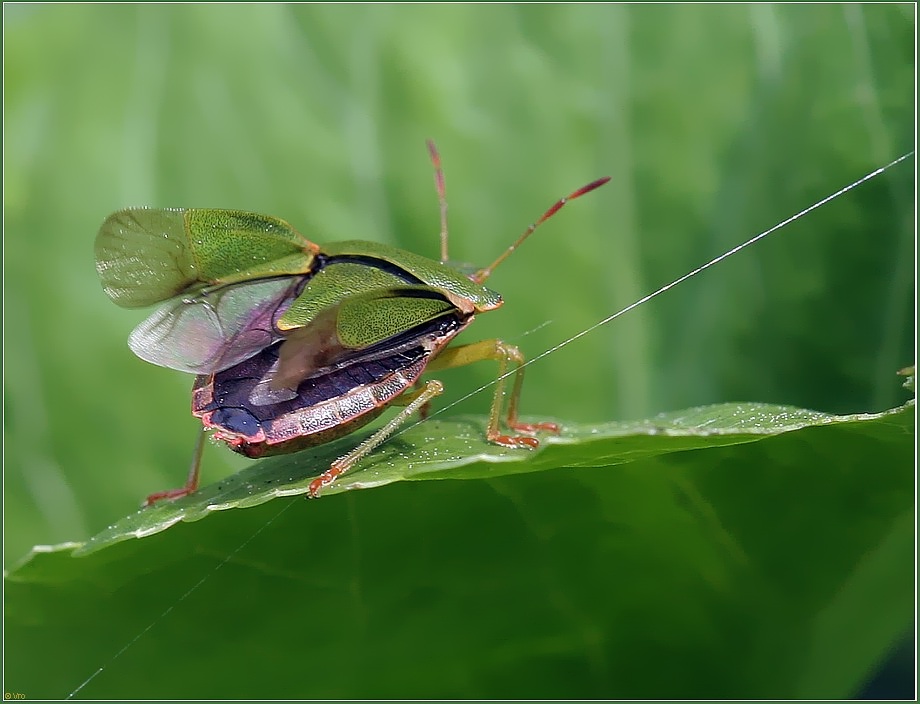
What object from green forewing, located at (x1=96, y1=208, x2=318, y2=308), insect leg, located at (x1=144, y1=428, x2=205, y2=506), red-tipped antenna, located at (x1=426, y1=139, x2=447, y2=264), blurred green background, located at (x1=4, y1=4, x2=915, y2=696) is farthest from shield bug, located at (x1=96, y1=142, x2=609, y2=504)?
blurred green background, located at (x1=4, y1=4, x2=915, y2=696)

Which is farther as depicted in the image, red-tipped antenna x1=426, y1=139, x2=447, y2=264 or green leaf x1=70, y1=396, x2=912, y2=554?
red-tipped antenna x1=426, y1=139, x2=447, y2=264

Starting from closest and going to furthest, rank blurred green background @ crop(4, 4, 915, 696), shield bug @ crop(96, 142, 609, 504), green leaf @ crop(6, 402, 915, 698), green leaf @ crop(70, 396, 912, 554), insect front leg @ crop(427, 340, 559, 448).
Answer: green leaf @ crop(70, 396, 912, 554)
green leaf @ crop(6, 402, 915, 698)
shield bug @ crop(96, 142, 609, 504)
insect front leg @ crop(427, 340, 559, 448)
blurred green background @ crop(4, 4, 915, 696)

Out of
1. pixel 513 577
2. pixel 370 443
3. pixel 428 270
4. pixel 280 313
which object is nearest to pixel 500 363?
pixel 428 270

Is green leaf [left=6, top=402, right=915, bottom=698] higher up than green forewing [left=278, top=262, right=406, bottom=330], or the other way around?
green forewing [left=278, top=262, right=406, bottom=330]

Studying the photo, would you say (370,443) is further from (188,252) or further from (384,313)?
(188,252)

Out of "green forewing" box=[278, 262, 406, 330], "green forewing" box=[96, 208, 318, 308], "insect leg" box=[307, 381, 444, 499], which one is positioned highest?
"green forewing" box=[96, 208, 318, 308]

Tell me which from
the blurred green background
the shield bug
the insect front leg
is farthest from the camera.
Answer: the blurred green background

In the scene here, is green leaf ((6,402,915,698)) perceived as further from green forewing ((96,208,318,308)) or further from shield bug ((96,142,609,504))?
green forewing ((96,208,318,308))

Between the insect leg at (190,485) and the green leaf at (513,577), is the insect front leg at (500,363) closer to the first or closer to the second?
the green leaf at (513,577)

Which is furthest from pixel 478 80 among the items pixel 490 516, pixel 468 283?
pixel 490 516
